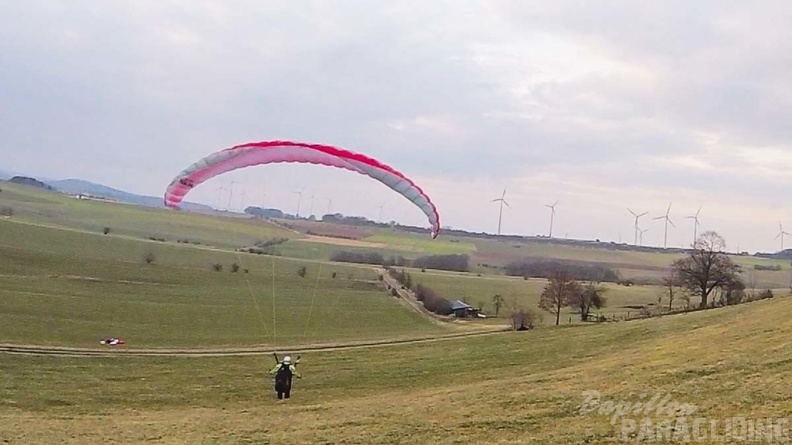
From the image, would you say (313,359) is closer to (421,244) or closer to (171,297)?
(171,297)

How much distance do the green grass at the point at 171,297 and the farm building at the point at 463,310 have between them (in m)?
5.12

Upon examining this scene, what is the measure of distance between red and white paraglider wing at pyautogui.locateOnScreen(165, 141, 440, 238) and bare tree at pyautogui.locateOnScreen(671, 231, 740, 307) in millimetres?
40817

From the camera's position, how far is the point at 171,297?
56375 mm

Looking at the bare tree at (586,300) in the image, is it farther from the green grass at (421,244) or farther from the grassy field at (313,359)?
the green grass at (421,244)

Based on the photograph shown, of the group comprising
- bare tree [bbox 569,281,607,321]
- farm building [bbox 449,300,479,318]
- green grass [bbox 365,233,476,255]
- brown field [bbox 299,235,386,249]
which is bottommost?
farm building [bbox 449,300,479,318]

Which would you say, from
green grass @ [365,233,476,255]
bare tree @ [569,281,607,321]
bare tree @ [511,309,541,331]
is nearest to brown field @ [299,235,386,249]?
green grass @ [365,233,476,255]

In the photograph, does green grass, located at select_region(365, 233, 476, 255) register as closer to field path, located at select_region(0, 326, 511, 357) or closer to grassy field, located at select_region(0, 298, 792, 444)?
field path, located at select_region(0, 326, 511, 357)

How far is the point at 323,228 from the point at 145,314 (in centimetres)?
1911

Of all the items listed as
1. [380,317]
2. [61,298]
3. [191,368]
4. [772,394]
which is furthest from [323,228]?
[772,394]

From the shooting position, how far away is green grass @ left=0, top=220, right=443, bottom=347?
43.0 m

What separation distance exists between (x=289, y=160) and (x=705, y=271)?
44939 mm

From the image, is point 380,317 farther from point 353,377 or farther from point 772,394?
point 772,394

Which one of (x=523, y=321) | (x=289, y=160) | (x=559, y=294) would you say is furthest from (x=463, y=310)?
(x=289, y=160)

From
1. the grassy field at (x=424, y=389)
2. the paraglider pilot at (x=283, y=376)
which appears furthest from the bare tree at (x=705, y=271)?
the paraglider pilot at (x=283, y=376)
